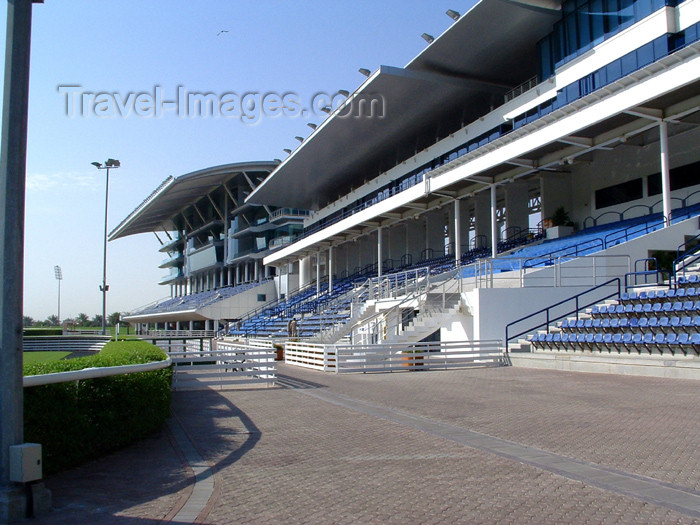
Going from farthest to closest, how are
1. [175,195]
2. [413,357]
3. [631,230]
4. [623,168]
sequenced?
[175,195], [623,168], [631,230], [413,357]

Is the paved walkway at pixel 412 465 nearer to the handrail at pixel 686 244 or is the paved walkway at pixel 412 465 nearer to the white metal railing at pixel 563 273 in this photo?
the handrail at pixel 686 244

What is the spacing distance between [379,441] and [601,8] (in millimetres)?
24540

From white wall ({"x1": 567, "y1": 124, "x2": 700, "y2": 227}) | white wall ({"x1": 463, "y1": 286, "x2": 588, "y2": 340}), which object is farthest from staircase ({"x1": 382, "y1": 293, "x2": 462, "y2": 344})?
white wall ({"x1": 567, "y1": 124, "x2": 700, "y2": 227})

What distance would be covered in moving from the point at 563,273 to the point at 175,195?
199 feet

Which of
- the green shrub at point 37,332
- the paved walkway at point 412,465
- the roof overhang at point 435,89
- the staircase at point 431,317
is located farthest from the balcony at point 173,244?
the paved walkway at point 412,465

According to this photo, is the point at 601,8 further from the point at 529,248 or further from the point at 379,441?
the point at 379,441

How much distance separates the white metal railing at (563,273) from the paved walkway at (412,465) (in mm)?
10426

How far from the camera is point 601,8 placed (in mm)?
27109

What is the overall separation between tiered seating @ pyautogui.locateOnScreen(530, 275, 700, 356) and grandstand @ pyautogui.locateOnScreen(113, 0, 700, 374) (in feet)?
0.31

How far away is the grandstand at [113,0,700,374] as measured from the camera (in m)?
22.4

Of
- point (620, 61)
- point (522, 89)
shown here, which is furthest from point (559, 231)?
point (620, 61)

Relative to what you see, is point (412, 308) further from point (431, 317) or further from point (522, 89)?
point (522, 89)

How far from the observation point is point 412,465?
24.1 feet

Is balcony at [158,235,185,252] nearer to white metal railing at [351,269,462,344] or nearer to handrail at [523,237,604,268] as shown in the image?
white metal railing at [351,269,462,344]
